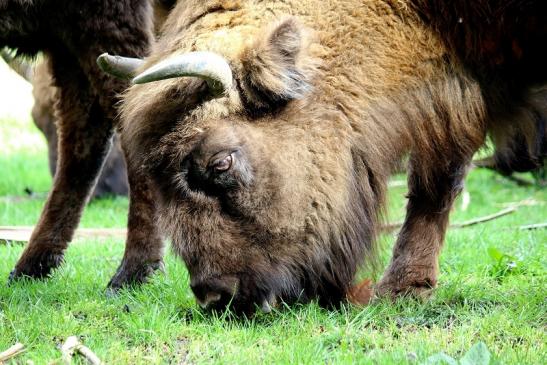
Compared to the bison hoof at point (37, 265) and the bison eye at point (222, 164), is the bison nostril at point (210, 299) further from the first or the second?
the bison hoof at point (37, 265)

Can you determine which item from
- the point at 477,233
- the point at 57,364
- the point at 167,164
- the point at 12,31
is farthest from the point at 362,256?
the point at 477,233

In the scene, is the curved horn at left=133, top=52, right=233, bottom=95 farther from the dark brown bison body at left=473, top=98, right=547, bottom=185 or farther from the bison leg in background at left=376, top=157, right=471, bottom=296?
the dark brown bison body at left=473, top=98, right=547, bottom=185

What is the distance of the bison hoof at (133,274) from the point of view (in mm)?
5422

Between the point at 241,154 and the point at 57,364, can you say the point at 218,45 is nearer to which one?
the point at 241,154

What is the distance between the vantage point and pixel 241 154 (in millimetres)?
4340

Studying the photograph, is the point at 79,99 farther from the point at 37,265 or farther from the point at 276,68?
the point at 276,68

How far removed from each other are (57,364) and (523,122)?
2768mm

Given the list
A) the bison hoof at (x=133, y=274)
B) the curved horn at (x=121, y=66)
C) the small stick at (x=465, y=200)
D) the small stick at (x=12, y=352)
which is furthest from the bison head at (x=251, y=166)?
the small stick at (x=465, y=200)

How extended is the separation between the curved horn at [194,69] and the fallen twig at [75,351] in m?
1.19

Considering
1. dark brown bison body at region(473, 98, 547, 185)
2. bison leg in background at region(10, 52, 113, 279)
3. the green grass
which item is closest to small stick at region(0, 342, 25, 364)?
the green grass

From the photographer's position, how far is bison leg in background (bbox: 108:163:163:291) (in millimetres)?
5594

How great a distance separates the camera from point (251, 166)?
4340mm

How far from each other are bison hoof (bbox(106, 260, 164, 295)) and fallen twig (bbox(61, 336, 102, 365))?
1469 millimetres

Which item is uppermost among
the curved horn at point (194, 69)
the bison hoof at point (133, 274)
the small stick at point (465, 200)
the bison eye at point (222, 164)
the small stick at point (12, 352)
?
the curved horn at point (194, 69)
